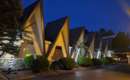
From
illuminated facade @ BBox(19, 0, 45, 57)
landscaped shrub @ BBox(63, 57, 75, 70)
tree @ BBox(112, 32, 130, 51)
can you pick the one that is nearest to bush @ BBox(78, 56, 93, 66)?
landscaped shrub @ BBox(63, 57, 75, 70)

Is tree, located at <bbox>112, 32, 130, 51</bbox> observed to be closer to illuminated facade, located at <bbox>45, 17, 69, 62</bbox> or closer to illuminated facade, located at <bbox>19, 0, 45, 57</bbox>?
illuminated facade, located at <bbox>45, 17, 69, 62</bbox>

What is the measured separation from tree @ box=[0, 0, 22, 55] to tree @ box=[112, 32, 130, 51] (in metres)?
53.4

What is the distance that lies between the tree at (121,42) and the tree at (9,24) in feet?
175

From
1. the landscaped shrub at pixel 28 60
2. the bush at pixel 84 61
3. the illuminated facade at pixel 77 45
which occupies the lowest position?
the bush at pixel 84 61

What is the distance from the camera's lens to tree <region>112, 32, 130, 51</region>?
64.5m

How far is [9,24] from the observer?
13.3 m

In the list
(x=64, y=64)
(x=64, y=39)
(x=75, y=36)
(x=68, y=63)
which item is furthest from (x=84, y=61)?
(x=75, y=36)

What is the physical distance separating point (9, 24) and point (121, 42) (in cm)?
5932

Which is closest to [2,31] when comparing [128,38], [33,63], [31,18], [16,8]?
Result: [16,8]

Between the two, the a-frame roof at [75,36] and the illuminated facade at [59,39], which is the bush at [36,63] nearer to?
the illuminated facade at [59,39]

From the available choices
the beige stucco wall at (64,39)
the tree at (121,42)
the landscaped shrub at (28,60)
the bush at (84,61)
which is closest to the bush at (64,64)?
the landscaped shrub at (28,60)

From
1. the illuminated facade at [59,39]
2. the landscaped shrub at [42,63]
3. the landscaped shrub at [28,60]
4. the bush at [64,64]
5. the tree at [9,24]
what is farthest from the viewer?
the illuminated facade at [59,39]

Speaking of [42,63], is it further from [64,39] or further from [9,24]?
[9,24]

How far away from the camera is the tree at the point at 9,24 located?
1280 cm
